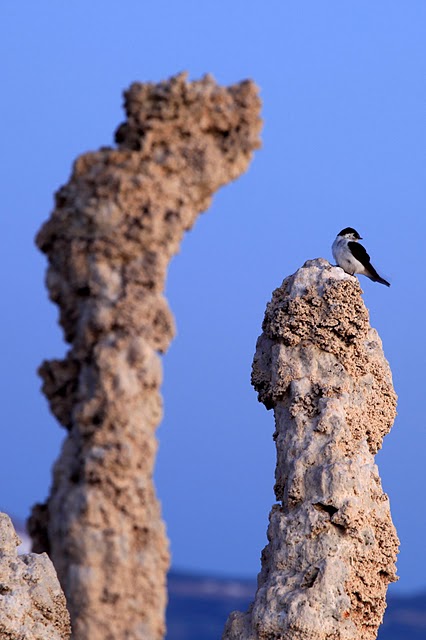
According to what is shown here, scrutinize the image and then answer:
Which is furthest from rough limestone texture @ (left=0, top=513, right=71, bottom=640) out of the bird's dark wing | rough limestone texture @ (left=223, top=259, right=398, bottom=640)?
the bird's dark wing

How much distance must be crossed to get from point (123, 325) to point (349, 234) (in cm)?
571

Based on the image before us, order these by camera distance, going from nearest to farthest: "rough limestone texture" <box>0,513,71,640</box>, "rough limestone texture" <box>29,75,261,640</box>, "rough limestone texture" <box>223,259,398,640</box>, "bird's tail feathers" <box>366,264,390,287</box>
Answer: "rough limestone texture" <box>29,75,261,640</box>
"rough limestone texture" <box>0,513,71,640</box>
"rough limestone texture" <box>223,259,398,640</box>
"bird's tail feathers" <box>366,264,390,287</box>

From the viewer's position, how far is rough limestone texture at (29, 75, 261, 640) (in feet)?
26.2

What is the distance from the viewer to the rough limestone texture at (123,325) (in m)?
7.99

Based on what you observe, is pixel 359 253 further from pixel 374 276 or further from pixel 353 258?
pixel 374 276

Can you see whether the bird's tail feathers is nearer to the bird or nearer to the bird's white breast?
the bird

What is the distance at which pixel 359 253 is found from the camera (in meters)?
13.1

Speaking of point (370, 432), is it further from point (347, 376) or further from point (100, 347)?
point (100, 347)

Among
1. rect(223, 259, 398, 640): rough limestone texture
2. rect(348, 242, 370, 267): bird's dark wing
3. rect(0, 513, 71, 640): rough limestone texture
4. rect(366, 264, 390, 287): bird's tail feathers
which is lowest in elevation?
rect(0, 513, 71, 640): rough limestone texture

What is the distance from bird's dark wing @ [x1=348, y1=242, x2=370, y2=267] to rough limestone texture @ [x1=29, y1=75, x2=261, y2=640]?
4.71 meters

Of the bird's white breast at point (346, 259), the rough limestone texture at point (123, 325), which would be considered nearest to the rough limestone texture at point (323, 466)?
the bird's white breast at point (346, 259)

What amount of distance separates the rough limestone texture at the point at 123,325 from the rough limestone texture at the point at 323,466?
10.7 feet

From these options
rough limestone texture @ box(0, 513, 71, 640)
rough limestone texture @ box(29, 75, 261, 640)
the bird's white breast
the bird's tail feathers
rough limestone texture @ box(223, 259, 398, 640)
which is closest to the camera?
rough limestone texture @ box(29, 75, 261, 640)

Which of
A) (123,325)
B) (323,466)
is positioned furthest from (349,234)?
(123,325)
